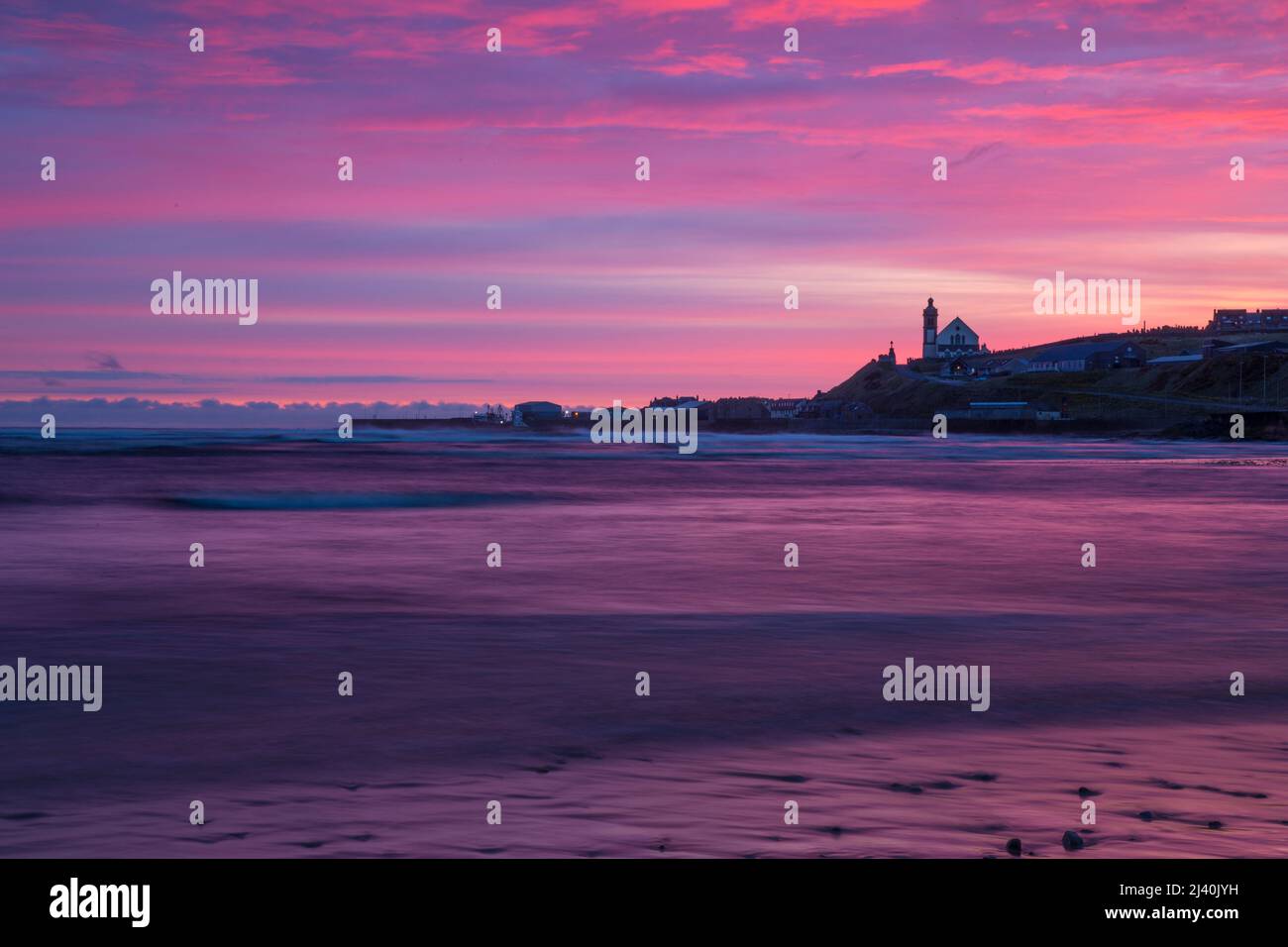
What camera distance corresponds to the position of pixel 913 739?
909 cm

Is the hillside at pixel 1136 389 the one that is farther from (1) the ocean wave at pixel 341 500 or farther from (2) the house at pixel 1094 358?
(1) the ocean wave at pixel 341 500

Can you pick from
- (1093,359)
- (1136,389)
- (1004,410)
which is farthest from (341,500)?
(1093,359)

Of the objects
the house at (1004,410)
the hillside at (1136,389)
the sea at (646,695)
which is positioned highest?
the hillside at (1136,389)

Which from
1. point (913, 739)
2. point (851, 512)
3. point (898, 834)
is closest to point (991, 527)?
point (851, 512)

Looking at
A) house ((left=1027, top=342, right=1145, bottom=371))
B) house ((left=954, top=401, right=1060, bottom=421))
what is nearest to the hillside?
house ((left=1027, top=342, right=1145, bottom=371))

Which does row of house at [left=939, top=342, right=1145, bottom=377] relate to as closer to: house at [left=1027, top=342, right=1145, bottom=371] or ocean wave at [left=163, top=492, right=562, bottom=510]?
house at [left=1027, top=342, right=1145, bottom=371]

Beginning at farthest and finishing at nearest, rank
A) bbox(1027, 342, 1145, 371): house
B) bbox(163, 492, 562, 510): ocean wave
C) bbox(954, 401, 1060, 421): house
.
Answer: bbox(1027, 342, 1145, 371): house < bbox(954, 401, 1060, 421): house < bbox(163, 492, 562, 510): ocean wave

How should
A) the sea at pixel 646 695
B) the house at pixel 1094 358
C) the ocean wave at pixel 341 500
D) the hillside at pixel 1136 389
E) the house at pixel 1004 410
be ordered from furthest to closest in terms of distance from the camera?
the house at pixel 1094 358, the house at pixel 1004 410, the hillside at pixel 1136 389, the ocean wave at pixel 341 500, the sea at pixel 646 695

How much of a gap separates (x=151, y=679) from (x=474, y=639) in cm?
368

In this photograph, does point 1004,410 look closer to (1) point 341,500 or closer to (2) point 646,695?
(1) point 341,500

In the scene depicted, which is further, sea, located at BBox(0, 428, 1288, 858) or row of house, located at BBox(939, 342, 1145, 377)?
row of house, located at BBox(939, 342, 1145, 377)

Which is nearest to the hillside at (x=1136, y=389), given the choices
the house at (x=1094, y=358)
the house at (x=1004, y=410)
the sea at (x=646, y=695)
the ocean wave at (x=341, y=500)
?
the house at (x=1094, y=358)

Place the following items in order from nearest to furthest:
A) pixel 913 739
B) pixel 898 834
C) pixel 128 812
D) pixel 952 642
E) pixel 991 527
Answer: pixel 898 834 → pixel 128 812 → pixel 913 739 → pixel 952 642 → pixel 991 527
